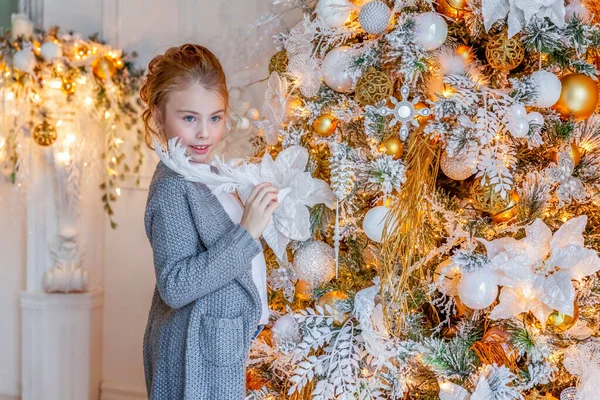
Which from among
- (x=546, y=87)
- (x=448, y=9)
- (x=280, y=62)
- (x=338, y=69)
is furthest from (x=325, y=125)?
(x=546, y=87)

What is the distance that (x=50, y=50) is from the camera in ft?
7.47

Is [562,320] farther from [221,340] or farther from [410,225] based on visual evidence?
[221,340]

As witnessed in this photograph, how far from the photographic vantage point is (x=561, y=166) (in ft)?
4.73

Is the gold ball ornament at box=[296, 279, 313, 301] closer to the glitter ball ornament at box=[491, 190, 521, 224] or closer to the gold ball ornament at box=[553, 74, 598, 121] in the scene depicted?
the glitter ball ornament at box=[491, 190, 521, 224]

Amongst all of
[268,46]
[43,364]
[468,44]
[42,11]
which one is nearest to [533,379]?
[468,44]

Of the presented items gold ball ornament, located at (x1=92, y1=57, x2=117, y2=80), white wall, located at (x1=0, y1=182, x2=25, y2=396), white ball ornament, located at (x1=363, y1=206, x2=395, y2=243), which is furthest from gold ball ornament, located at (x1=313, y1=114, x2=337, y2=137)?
white wall, located at (x1=0, y1=182, x2=25, y2=396)

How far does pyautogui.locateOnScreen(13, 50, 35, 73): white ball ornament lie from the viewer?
2289 mm

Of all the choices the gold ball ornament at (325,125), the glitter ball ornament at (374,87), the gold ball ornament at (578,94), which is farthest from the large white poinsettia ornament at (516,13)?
the gold ball ornament at (325,125)

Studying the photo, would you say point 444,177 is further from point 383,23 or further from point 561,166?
point 383,23

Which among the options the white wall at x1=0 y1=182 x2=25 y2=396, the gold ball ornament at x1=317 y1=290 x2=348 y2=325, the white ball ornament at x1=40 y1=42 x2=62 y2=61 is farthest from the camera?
the white wall at x1=0 y1=182 x2=25 y2=396

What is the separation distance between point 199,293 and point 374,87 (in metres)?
0.54

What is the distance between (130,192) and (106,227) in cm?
17

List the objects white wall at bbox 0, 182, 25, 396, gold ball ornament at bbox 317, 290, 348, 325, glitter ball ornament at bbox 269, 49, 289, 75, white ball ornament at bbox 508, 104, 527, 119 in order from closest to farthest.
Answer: white ball ornament at bbox 508, 104, 527, 119 → gold ball ornament at bbox 317, 290, 348, 325 → glitter ball ornament at bbox 269, 49, 289, 75 → white wall at bbox 0, 182, 25, 396

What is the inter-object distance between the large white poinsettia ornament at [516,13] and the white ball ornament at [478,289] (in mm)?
473
